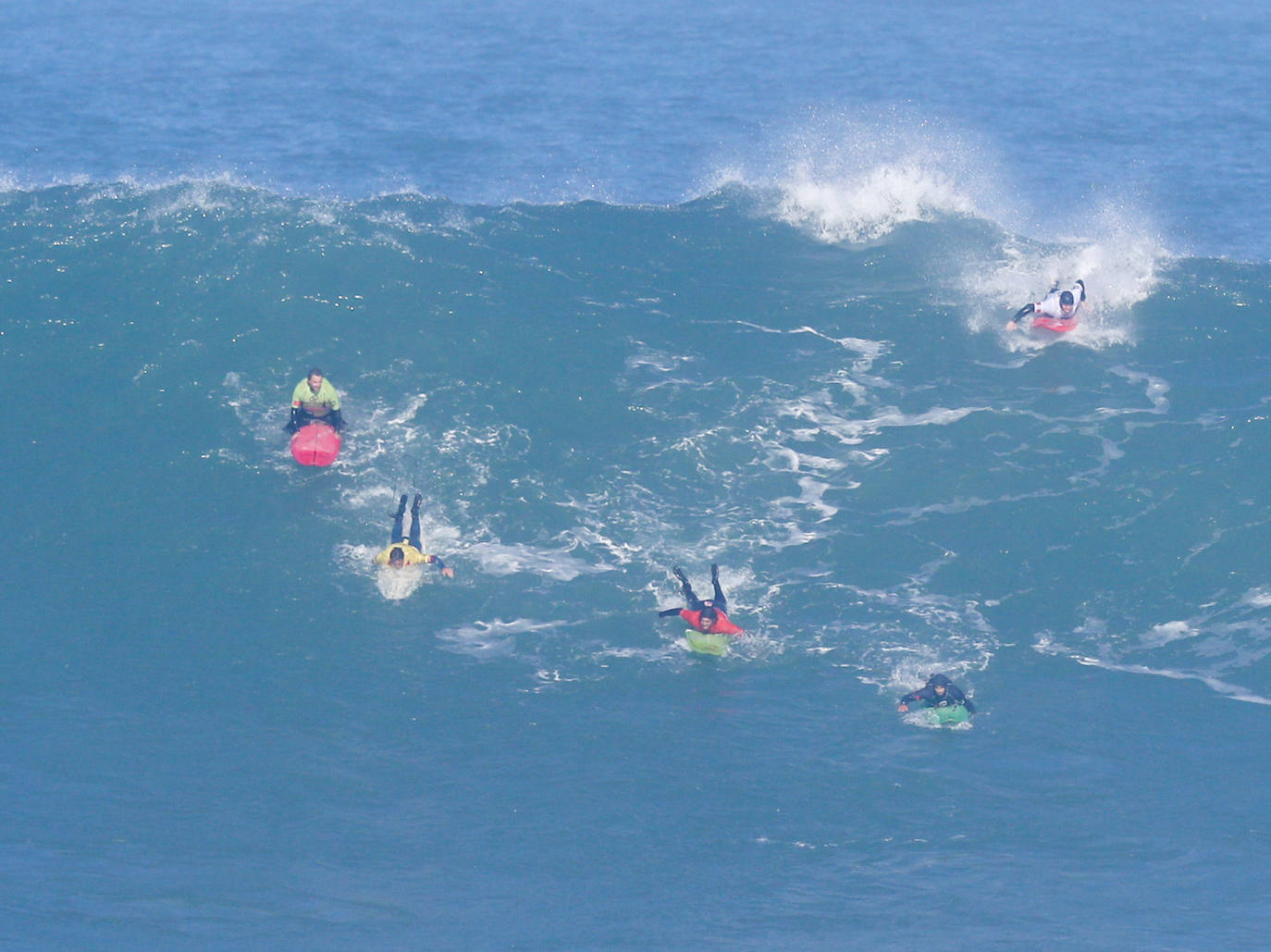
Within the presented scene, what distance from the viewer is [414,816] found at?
45500 mm

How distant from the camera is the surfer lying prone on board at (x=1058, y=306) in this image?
66.3 metres

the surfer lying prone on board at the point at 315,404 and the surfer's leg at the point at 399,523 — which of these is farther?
the surfer lying prone on board at the point at 315,404

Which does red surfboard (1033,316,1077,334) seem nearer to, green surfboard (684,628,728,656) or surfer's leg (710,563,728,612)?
surfer's leg (710,563,728,612)

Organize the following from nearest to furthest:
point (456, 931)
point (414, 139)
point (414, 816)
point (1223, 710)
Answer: point (456, 931) < point (414, 816) < point (1223, 710) < point (414, 139)

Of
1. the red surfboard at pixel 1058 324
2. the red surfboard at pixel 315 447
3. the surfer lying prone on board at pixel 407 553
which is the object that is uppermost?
the red surfboard at pixel 1058 324

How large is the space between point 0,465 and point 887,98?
52513mm

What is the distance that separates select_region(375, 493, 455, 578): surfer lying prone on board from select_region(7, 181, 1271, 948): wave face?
1.21 meters

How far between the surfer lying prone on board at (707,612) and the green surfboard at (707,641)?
0.46ft

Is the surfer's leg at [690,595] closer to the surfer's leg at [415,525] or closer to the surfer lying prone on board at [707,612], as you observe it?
the surfer lying prone on board at [707,612]

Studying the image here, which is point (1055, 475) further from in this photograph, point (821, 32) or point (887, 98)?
point (821, 32)

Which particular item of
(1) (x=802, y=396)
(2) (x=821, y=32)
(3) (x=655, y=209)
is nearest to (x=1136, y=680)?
(1) (x=802, y=396)

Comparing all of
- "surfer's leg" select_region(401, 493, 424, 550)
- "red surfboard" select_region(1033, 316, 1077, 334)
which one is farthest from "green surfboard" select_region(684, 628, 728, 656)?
"red surfboard" select_region(1033, 316, 1077, 334)

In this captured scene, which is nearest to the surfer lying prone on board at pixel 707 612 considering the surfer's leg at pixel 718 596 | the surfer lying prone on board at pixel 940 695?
the surfer's leg at pixel 718 596

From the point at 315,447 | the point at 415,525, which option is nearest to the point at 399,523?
the point at 415,525
